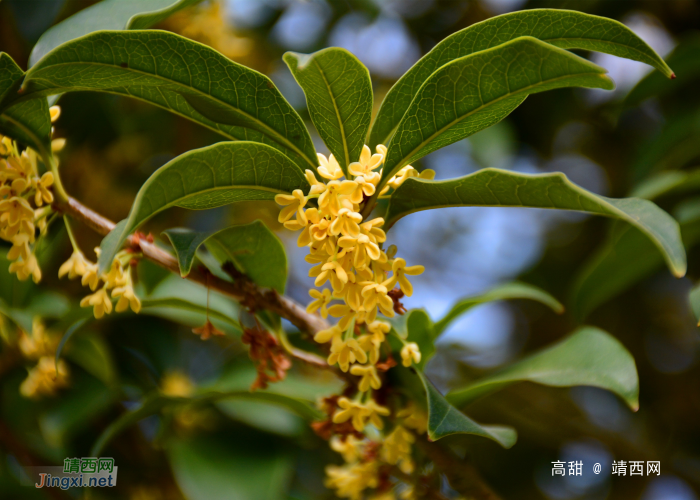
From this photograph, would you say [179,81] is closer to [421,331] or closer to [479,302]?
[421,331]

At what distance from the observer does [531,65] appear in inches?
27.1

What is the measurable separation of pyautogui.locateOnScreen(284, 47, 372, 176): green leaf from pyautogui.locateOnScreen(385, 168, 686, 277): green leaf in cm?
13

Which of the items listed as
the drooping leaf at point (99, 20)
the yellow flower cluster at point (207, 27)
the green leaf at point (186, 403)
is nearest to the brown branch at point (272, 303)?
the green leaf at point (186, 403)

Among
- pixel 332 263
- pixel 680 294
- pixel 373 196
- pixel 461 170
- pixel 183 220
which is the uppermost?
pixel 461 170

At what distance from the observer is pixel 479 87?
2.42 ft

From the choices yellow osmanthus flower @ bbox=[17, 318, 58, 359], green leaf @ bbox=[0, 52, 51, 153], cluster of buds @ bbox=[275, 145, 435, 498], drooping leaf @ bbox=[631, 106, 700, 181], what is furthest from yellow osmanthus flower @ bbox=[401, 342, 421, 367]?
drooping leaf @ bbox=[631, 106, 700, 181]

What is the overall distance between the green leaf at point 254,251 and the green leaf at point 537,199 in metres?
0.25

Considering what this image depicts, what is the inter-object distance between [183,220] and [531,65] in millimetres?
1981

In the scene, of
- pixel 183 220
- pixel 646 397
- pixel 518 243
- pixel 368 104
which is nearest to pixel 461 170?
pixel 518 243

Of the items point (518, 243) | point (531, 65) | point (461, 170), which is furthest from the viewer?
point (518, 243)

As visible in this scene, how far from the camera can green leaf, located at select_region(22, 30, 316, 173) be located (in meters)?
0.72

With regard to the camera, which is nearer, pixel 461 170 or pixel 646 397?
pixel 461 170

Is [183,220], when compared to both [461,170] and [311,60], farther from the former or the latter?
[311,60]

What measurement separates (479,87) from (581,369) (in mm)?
570
